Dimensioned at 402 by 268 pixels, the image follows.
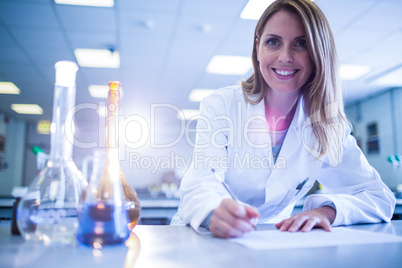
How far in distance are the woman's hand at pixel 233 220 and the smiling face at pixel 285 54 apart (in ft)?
1.95

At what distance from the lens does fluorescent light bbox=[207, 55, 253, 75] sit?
432cm

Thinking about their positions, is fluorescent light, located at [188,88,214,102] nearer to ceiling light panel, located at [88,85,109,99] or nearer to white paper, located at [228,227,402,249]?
ceiling light panel, located at [88,85,109,99]

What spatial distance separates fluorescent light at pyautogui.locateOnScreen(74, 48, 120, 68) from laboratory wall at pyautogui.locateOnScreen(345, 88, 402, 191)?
13.3 ft

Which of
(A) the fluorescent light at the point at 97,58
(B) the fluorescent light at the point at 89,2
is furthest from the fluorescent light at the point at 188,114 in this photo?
(B) the fluorescent light at the point at 89,2

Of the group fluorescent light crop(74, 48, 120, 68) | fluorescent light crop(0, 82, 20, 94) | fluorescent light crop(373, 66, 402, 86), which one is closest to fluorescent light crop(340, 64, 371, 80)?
fluorescent light crop(373, 66, 402, 86)

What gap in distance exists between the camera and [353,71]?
15.9ft

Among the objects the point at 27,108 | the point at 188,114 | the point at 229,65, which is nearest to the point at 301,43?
the point at 229,65

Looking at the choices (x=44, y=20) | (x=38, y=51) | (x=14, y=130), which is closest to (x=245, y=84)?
(x=44, y=20)

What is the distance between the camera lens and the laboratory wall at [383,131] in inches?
231

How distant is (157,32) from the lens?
356 centimetres

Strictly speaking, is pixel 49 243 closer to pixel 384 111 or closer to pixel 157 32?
pixel 157 32

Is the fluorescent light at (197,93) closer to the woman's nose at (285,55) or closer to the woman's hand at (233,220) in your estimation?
the woman's nose at (285,55)

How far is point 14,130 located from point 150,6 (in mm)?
7404

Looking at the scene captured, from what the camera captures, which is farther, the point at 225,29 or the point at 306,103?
the point at 225,29
